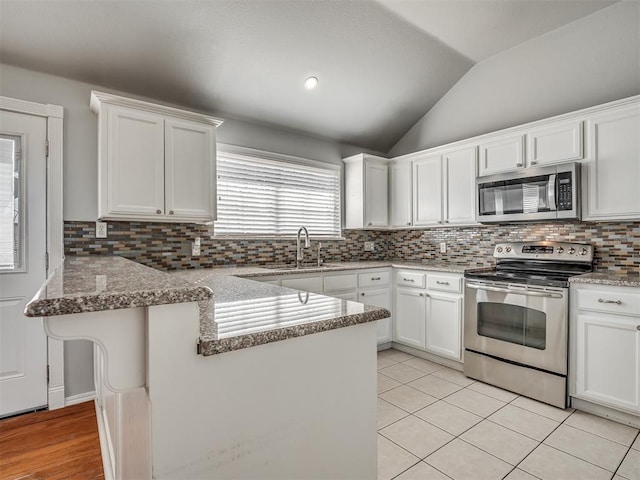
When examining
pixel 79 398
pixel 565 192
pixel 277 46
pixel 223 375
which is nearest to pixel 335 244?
pixel 277 46

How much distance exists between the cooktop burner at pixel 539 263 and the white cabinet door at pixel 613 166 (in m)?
0.37

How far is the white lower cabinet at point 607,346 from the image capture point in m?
2.27

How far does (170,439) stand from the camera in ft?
2.83

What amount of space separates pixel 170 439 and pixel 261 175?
120 inches

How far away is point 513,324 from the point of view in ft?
9.23

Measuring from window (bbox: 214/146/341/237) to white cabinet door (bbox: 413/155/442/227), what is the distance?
2.98 ft

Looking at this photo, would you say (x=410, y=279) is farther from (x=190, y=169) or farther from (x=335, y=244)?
(x=190, y=169)

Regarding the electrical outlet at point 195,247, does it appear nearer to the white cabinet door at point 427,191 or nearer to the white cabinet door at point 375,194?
the white cabinet door at point 375,194

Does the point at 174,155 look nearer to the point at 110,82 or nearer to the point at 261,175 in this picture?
the point at 110,82

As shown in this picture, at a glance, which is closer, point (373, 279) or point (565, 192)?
point (565, 192)

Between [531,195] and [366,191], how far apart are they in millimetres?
1680

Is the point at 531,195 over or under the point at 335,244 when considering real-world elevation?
over

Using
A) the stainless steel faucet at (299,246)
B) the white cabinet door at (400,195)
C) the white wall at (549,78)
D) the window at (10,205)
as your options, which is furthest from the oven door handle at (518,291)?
the window at (10,205)

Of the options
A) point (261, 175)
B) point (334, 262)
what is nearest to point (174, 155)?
point (261, 175)
